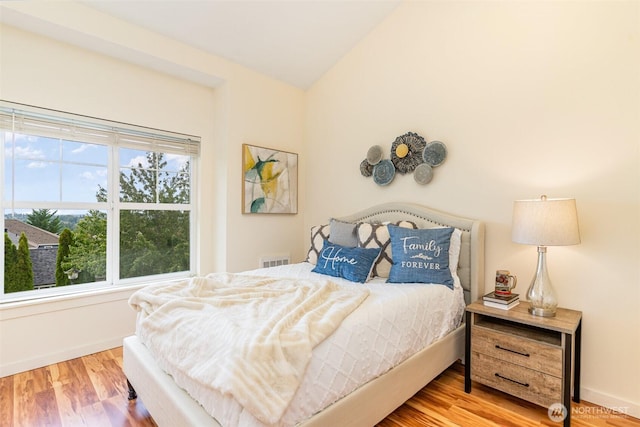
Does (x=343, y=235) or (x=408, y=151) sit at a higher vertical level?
(x=408, y=151)

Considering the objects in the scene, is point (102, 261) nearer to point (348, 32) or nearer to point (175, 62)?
point (175, 62)

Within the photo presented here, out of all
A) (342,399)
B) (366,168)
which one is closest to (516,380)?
(342,399)

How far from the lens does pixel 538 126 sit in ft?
7.05

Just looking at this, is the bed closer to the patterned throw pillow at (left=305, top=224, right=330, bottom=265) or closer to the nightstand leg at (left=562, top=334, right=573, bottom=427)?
the patterned throw pillow at (left=305, top=224, right=330, bottom=265)

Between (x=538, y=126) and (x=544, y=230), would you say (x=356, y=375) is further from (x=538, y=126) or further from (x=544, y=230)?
(x=538, y=126)

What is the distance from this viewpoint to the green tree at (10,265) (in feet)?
7.61

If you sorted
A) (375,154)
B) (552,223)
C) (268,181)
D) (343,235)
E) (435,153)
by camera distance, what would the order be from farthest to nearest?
(268,181)
(375,154)
(343,235)
(435,153)
(552,223)

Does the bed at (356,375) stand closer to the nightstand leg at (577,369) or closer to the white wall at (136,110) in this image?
the nightstand leg at (577,369)

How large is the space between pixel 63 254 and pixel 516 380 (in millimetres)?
3413

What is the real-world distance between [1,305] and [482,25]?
4093 millimetres

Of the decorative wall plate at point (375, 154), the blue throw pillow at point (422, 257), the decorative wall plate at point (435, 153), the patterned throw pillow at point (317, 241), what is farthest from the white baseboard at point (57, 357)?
the decorative wall plate at point (435, 153)

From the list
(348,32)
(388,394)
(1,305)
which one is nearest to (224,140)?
(348,32)

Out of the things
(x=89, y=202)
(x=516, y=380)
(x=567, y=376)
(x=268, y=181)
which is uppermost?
(x=268, y=181)

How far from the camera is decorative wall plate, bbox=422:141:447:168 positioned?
102 inches
